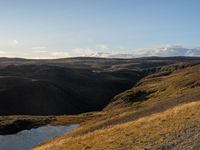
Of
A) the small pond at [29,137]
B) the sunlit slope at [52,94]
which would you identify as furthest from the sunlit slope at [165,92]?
the sunlit slope at [52,94]

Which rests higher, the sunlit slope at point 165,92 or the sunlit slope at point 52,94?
the sunlit slope at point 165,92

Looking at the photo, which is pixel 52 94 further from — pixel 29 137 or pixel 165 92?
pixel 165 92

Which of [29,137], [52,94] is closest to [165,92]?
[29,137]

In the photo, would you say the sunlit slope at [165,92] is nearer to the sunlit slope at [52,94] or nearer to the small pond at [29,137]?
the small pond at [29,137]

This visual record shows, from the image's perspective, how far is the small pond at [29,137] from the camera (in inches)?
1438

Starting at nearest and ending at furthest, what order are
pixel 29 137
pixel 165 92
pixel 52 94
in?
pixel 29 137 < pixel 165 92 < pixel 52 94

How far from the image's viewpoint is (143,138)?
680 inches

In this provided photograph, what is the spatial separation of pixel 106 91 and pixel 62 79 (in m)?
29.3

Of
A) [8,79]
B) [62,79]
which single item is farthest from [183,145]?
[62,79]

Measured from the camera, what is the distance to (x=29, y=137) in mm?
41844

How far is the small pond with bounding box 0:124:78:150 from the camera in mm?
36531

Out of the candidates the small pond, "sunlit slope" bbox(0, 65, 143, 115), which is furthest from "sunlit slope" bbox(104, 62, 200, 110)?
"sunlit slope" bbox(0, 65, 143, 115)

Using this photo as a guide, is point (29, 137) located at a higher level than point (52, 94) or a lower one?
lower

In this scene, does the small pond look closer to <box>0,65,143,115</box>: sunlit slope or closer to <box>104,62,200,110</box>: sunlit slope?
<box>104,62,200,110</box>: sunlit slope
